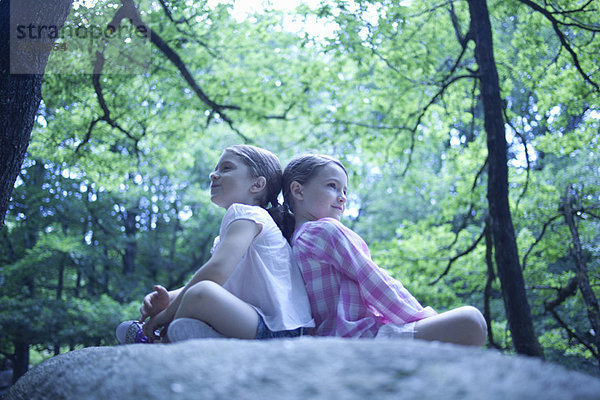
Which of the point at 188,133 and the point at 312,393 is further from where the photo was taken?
the point at 188,133

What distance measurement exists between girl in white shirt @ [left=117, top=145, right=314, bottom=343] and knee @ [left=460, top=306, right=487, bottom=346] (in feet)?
2.07

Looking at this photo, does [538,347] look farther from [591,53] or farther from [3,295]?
[3,295]

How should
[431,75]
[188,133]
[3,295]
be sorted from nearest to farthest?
1. [431,75]
2. [188,133]
3. [3,295]

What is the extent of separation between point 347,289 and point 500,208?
89.8 inches

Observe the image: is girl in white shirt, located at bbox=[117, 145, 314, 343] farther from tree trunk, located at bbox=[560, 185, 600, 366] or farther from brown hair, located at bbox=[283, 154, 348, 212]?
tree trunk, located at bbox=[560, 185, 600, 366]

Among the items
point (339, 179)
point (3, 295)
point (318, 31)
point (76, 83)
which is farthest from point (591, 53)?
point (3, 295)

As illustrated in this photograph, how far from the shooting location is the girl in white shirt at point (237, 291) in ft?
6.12

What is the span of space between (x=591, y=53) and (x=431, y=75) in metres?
1.68

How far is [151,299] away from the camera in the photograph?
86.4 inches

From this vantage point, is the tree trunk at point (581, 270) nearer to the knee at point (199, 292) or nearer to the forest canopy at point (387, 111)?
the forest canopy at point (387, 111)

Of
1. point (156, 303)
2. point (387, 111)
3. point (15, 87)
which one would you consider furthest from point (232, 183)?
point (387, 111)

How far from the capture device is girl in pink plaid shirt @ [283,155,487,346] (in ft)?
6.47

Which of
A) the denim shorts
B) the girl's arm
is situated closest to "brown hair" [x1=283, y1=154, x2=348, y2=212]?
the girl's arm

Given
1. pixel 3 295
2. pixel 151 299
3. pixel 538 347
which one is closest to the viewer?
pixel 151 299
